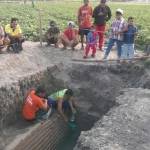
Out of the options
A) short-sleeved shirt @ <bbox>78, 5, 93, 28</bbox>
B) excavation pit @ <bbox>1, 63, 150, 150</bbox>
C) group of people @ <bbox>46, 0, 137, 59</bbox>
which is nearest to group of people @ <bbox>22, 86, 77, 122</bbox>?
excavation pit @ <bbox>1, 63, 150, 150</bbox>

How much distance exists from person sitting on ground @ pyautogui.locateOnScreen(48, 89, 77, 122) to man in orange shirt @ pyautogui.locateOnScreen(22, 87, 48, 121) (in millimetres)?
717

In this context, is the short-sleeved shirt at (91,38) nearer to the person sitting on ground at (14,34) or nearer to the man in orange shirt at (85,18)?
the man in orange shirt at (85,18)

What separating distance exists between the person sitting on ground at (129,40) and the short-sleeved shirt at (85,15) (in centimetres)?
179

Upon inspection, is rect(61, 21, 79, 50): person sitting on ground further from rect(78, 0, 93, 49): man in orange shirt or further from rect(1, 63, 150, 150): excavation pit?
rect(1, 63, 150, 150): excavation pit

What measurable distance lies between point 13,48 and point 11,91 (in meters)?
2.95

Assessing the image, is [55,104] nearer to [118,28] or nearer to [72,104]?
[72,104]

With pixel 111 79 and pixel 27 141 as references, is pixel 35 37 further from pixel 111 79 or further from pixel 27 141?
pixel 27 141

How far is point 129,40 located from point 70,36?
2508mm

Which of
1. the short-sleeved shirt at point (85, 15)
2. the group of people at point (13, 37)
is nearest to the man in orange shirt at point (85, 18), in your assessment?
the short-sleeved shirt at point (85, 15)

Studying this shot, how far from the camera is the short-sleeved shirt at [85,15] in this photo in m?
18.9

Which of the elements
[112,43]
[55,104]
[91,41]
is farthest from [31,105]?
[112,43]

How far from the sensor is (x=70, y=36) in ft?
63.2

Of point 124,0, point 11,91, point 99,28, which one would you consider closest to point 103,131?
point 11,91

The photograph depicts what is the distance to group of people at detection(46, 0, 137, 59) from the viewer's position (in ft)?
58.5
